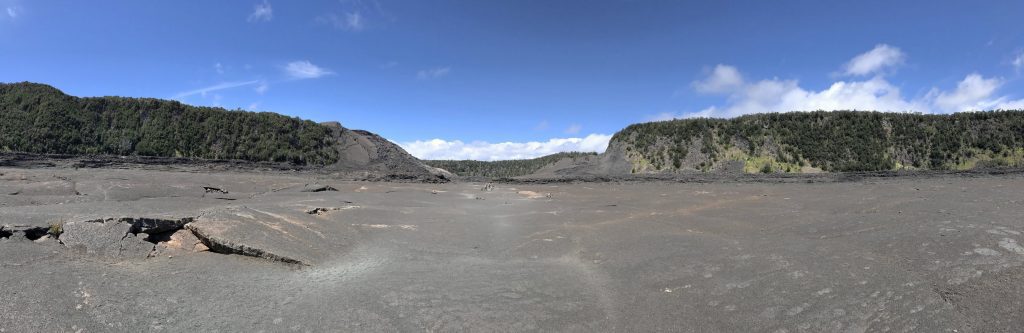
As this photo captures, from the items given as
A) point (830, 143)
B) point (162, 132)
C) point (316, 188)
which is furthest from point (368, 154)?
point (830, 143)

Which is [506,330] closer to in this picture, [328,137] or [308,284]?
[308,284]

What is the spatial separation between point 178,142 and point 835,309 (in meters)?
42.7

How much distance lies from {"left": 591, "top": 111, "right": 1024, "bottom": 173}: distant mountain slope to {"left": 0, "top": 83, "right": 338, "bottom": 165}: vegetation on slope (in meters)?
30.5

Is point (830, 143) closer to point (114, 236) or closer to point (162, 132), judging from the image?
point (114, 236)

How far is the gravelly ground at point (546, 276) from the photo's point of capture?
5.56m

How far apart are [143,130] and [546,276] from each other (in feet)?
128

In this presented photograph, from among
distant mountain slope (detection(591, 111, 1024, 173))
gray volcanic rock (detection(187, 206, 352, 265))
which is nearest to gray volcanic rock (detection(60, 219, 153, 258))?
gray volcanic rock (detection(187, 206, 352, 265))

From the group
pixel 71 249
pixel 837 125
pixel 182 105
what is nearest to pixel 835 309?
pixel 71 249

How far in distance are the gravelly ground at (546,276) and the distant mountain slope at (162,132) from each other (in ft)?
79.6

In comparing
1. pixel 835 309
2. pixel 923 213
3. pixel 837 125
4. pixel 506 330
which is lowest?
pixel 506 330

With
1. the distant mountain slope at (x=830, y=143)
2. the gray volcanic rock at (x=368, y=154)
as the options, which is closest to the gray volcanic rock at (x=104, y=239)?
the gray volcanic rock at (x=368, y=154)

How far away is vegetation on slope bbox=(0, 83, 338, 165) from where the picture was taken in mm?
31016

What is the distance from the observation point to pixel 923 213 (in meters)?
11.4

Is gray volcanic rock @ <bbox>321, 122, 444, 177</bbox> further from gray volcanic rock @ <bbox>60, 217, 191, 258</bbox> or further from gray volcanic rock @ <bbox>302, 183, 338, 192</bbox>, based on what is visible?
gray volcanic rock @ <bbox>60, 217, 191, 258</bbox>
